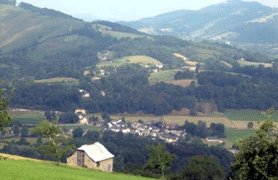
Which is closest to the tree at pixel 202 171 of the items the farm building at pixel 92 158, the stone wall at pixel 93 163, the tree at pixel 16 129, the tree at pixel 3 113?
the stone wall at pixel 93 163

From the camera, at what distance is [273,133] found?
34.2m

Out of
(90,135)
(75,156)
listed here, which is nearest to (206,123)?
(90,135)

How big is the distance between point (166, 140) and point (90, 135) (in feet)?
77.6

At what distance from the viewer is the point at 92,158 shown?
268 feet

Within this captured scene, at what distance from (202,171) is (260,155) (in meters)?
53.7

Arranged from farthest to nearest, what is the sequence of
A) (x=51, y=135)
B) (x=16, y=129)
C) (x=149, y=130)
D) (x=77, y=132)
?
(x=149, y=130)
(x=77, y=132)
(x=16, y=129)
(x=51, y=135)

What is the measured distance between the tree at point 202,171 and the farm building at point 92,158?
1208cm

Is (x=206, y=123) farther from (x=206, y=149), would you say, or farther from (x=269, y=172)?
(x=269, y=172)

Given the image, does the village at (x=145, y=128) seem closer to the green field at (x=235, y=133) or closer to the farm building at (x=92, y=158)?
the green field at (x=235, y=133)

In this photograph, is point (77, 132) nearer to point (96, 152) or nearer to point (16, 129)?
point (16, 129)

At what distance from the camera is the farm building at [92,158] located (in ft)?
269

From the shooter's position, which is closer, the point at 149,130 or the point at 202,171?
the point at 202,171

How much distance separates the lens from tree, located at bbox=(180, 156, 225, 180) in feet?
283

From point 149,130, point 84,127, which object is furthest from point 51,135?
point 84,127
